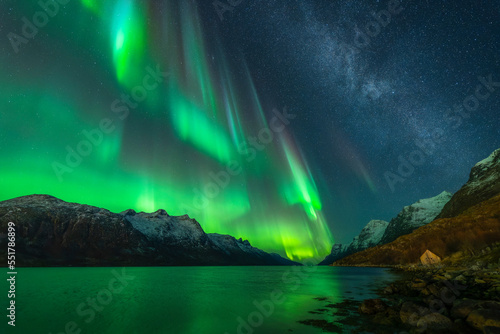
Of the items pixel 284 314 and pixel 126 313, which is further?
pixel 126 313

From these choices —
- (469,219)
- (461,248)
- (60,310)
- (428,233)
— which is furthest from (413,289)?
(428,233)

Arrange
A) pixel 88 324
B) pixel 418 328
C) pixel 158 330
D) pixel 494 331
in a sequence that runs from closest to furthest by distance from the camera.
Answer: pixel 494 331 → pixel 418 328 → pixel 158 330 → pixel 88 324

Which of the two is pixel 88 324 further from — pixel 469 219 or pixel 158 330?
pixel 469 219

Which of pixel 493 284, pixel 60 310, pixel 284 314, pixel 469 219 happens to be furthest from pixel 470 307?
pixel 469 219

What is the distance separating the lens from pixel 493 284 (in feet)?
116

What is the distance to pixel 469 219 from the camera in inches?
5522

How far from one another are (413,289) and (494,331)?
27385 mm

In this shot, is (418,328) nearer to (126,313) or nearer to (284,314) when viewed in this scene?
(284,314)

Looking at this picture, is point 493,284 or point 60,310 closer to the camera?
point 60,310

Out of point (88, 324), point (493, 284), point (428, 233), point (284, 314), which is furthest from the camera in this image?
point (428, 233)

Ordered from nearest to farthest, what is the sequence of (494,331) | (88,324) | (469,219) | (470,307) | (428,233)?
(494,331) → (470,307) → (88,324) → (469,219) → (428,233)

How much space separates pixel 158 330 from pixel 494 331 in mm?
25457

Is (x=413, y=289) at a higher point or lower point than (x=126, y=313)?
lower

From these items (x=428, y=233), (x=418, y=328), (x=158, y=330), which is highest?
(x=428, y=233)
